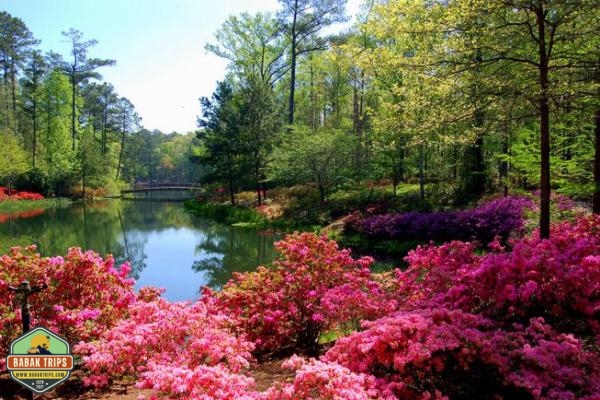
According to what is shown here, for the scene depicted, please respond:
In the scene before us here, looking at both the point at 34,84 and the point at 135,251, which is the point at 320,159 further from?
the point at 34,84

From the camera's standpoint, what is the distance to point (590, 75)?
232 inches

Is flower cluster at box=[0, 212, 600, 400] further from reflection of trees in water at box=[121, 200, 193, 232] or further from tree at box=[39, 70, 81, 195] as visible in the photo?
tree at box=[39, 70, 81, 195]

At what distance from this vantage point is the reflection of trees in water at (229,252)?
11.9m

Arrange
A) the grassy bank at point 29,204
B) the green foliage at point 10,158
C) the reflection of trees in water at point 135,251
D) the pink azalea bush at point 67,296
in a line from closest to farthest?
the pink azalea bush at point 67,296 < the reflection of trees in water at point 135,251 < the grassy bank at point 29,204 < the green foliage at point 10,158

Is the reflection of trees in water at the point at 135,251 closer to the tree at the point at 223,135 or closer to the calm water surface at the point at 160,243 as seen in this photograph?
the calm water surface at the point at 160,243

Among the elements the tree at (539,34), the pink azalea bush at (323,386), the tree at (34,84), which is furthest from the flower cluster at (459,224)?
the tree at (34,84)

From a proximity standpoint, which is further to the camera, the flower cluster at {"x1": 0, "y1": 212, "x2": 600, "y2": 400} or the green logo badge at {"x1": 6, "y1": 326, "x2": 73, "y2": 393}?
the flower cluster at {"x1": 0, "y1": 212, "x2": 600, "y2": 400}

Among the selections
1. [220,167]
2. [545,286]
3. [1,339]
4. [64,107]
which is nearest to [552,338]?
[545,286]

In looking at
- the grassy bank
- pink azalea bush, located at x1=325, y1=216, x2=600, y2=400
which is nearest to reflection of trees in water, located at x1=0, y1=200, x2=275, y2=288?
the grassy bank

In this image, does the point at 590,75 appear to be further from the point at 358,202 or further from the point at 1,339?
the point at 358,202

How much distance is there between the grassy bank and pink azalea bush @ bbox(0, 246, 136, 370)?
2856 centimetres

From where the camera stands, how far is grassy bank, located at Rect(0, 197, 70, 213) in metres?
29.2

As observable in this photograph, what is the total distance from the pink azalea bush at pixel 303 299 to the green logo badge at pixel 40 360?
2723 mm

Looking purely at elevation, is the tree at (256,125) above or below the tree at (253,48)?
below
